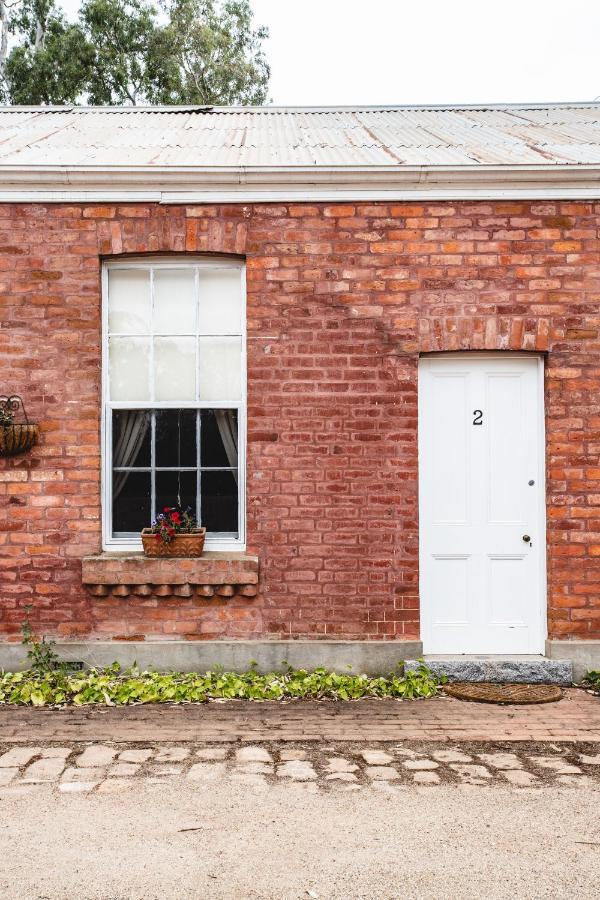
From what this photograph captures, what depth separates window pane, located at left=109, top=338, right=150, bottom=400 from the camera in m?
6.78

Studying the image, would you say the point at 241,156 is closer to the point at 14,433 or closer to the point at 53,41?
the point at 14,433

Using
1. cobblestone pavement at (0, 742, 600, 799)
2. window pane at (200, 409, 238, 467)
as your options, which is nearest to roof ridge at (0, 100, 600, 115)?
window pane at (200, 409, 238, 467)

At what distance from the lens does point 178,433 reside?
22.4 ft

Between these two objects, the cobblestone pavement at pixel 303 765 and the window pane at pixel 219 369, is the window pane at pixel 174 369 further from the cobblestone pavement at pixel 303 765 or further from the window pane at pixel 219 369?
the cobblestone pavement at pixel 303 765

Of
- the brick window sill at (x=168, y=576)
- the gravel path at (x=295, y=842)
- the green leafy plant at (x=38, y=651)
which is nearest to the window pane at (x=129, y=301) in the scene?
the brick window sill at (x=168, y=576)

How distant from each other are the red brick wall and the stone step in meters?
0.31

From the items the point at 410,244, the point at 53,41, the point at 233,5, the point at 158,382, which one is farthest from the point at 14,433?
the point at 233,5

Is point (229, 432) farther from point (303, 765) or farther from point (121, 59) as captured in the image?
point (121, 59)

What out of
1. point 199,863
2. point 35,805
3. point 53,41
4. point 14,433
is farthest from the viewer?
point 53,41

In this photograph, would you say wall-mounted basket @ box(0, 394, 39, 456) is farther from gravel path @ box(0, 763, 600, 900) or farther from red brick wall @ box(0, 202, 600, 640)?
gravel path @ box(0, 763, 600, 900)

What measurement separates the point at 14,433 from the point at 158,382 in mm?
1188

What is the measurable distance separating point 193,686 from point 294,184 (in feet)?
13.0

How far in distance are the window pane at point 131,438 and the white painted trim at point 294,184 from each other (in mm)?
1713

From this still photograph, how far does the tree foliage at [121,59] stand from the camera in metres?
21.9
